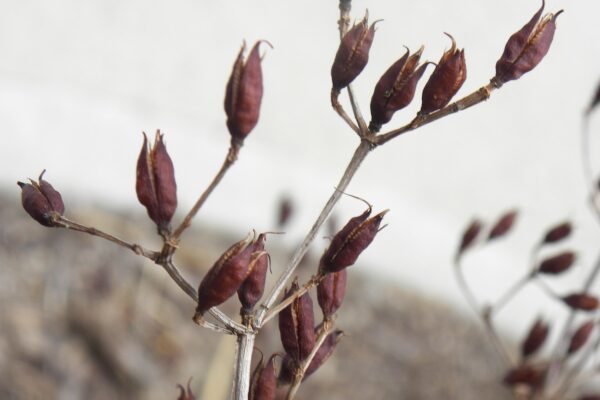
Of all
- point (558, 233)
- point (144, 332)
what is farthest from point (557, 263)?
point (144, 332)

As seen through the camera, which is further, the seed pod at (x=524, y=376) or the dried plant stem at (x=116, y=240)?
the seed pod at (x=524, y=376)

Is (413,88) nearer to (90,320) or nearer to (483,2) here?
(90,320)

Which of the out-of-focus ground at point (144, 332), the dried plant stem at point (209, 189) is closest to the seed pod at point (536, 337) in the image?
the dried plant stem at point (209, 189)

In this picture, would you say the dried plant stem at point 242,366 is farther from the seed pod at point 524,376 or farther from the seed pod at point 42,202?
the seed pod at point 524,376

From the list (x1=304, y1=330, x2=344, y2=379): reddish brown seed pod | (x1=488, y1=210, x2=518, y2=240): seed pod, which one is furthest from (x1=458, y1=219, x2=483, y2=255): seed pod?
(x1=304, y1=330, x2=344, y2=379): reddish brown seed pod

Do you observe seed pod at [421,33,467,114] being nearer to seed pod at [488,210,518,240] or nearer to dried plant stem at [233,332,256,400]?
dried plant stem at [233,332,256,400]

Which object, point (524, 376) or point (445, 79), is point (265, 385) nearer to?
point (445, 79)

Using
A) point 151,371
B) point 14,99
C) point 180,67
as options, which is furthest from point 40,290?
point 180,67
